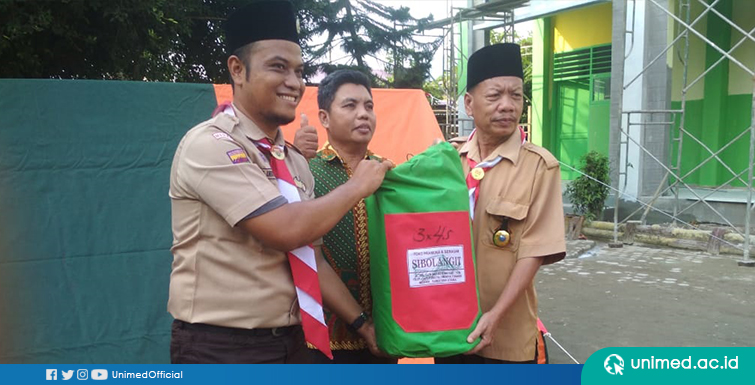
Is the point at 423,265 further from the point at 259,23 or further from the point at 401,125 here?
the point at 401,125

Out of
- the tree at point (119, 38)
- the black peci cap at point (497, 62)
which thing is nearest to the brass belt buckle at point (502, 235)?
the black peci cap at point (497, 62)

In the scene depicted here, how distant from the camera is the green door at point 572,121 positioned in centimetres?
1138

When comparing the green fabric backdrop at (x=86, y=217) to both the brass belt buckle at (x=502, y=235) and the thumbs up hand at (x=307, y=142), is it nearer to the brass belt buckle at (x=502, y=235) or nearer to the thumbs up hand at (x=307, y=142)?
the thumbs up hand at (x=307, y=142)

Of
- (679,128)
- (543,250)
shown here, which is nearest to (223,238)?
(543,250)

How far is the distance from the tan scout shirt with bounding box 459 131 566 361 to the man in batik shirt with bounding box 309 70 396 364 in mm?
381

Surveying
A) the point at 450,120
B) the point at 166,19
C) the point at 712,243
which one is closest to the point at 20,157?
the point at 166,19

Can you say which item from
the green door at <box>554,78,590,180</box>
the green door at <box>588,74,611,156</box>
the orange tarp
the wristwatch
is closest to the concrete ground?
the orange tarp

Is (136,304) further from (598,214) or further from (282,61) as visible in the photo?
(598,214)

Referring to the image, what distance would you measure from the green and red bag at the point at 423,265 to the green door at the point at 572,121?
10.2 metres

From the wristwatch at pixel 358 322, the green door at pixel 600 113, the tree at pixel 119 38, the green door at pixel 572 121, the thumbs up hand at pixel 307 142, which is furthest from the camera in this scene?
the green door at pixel 572 121

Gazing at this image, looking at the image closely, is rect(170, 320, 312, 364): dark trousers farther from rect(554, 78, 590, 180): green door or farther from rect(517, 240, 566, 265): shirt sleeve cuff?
rect(554, 78, 590, 180): green door

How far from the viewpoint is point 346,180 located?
2012 millimetres

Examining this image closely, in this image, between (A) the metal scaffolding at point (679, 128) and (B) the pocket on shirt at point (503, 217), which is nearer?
(B) the pocket on shirt at point (503, 217)

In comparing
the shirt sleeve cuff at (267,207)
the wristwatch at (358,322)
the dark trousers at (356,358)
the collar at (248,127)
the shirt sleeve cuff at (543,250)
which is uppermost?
the collar at (248,127)
